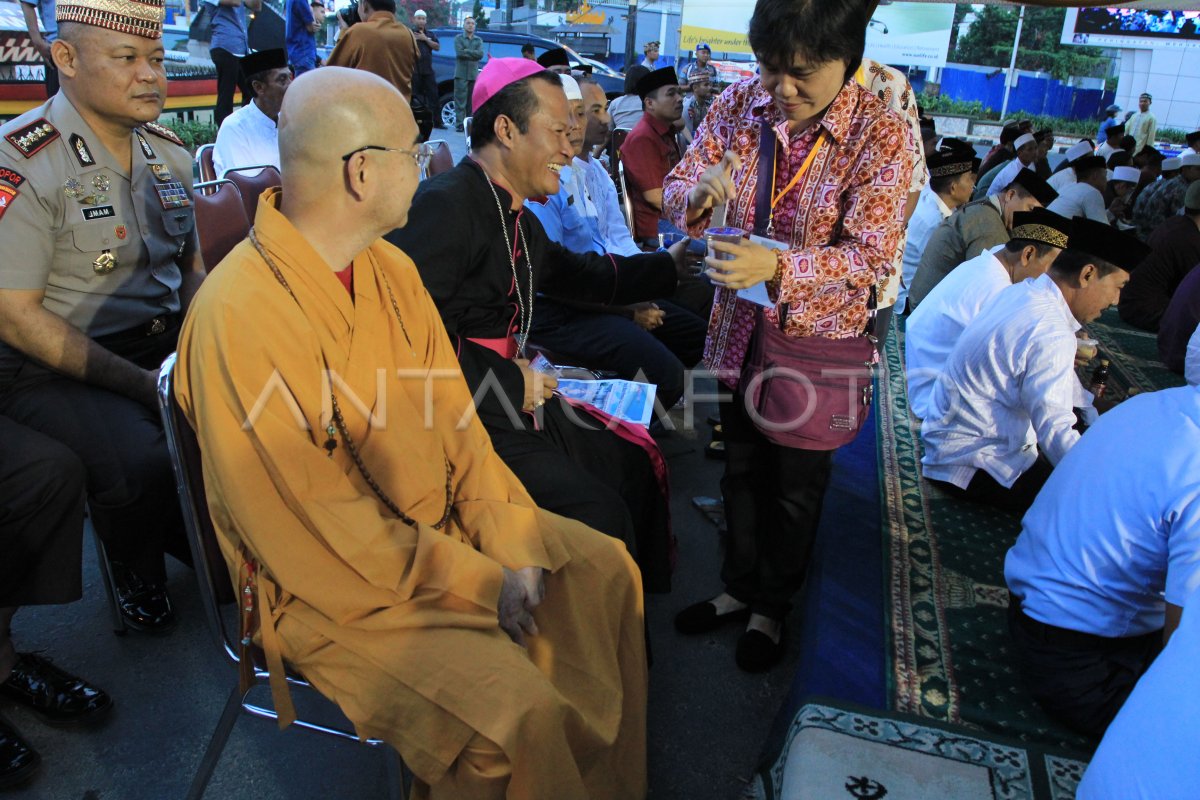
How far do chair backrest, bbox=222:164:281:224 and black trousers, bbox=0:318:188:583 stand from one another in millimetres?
885

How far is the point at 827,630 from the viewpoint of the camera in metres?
2.52

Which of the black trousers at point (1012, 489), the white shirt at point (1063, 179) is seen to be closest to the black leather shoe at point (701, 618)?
the black trousers at point (1012, 489)

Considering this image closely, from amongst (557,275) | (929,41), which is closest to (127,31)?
(557,275)

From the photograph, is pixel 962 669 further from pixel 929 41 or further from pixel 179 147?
pixel 929 41

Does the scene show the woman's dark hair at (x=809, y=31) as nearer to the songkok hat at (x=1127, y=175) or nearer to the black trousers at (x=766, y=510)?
the black trousers at (x=766, y=510)

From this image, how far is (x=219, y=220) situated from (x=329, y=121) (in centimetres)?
133

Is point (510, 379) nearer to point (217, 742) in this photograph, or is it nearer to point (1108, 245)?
point (217, 742)

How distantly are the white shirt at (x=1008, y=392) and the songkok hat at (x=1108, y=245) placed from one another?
7.4 inches

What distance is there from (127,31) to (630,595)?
2168 millimetres

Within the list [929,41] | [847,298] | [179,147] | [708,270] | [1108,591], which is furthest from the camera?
[929,41]

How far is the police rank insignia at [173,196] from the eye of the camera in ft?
8.76

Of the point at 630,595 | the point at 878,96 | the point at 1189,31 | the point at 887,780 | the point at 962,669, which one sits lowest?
the point at 962,669

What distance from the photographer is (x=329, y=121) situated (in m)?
1.66

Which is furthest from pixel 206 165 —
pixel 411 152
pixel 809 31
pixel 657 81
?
pixel 657 81
